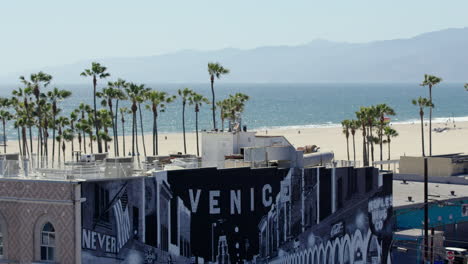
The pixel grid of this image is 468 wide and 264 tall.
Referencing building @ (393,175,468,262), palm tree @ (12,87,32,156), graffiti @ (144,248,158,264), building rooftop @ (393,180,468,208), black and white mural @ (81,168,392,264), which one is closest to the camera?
black and white mural @ (81,168,392,264)

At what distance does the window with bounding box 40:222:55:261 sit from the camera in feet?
92.5

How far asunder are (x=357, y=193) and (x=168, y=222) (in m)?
10.7

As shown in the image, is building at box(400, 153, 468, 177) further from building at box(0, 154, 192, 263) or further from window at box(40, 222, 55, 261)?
Answer: window at box(40, 222, 55, 261)

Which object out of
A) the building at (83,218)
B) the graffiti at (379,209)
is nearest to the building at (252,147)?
the graffiti at (379,209)

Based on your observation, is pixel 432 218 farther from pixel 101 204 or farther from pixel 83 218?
pixel 83 218

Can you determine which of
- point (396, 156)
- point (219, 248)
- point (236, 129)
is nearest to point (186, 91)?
point (396, 156)

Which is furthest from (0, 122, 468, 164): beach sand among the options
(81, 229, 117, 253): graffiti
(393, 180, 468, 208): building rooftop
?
(81, 229, 117, 253): graffiti

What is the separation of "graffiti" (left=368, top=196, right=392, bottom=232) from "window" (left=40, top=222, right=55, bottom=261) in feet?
51.2

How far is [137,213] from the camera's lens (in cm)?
2931

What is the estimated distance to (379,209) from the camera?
39.3 m

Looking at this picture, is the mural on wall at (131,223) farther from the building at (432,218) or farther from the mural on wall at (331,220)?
the building at (432,218)

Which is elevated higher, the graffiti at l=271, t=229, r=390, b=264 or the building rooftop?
the building rooftop

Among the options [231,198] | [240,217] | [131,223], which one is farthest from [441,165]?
[131,223]

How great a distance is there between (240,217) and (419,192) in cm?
2248
